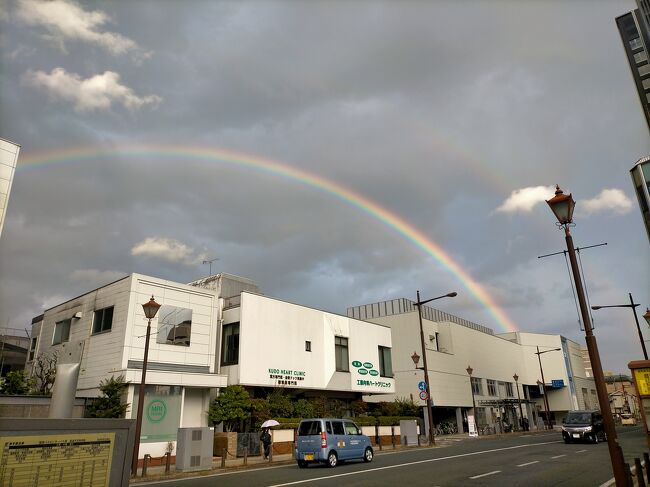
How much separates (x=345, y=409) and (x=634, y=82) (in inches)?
2642

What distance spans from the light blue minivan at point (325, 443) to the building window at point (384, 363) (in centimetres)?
2087

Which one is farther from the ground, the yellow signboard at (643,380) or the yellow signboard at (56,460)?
the yellow signboard at (643,380)

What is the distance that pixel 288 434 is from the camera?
27.5 meters

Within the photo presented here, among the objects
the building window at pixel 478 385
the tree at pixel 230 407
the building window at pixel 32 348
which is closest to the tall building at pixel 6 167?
the tree at pixel 230 407

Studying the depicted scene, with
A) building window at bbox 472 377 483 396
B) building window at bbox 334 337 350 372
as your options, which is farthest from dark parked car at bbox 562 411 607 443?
building window at bbox 472 377 483 396

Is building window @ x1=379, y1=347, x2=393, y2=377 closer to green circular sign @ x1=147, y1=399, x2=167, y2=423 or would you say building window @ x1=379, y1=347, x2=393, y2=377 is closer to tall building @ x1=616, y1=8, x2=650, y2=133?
green circular sign @ x1=147, y1=399, x2=167, y2=423

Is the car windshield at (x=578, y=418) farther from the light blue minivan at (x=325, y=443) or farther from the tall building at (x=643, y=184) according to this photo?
the tall building at (x=643, y=184)

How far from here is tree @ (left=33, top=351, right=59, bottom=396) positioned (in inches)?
1087

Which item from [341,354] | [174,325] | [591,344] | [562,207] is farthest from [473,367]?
[562,207]

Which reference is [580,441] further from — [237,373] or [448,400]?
[448,400]

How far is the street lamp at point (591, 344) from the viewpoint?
364 inches

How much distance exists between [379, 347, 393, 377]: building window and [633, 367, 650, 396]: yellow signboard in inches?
1108

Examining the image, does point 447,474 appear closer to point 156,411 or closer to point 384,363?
point 156,411

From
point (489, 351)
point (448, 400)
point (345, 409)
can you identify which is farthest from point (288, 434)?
point (489, 351)
